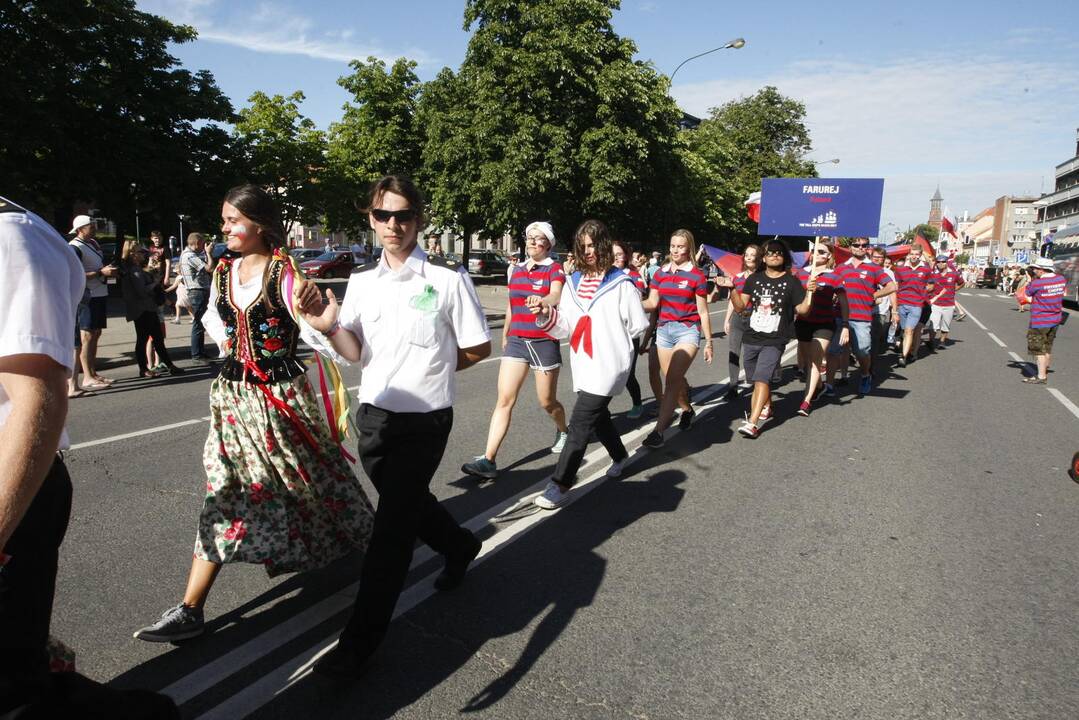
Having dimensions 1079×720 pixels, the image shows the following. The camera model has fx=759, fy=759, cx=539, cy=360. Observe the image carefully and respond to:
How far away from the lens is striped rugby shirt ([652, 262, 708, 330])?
22.1 ft

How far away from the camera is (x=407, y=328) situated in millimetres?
2949

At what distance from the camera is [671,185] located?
30.0m

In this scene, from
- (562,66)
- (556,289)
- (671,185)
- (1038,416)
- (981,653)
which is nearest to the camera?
(981,653)

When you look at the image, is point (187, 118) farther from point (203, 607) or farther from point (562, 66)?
point (203, 607)

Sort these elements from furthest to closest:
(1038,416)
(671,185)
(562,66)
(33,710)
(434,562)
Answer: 1. (671,185)
2. (562,66)
3. (1038,416)
4. (434,562)
5. (33,710)

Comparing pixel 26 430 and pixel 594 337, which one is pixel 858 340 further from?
pixel 26 430

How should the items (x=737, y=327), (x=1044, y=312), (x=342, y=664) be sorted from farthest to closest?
(x=1044, y=312)
(x=737, y=327)
(x=342, y=664)

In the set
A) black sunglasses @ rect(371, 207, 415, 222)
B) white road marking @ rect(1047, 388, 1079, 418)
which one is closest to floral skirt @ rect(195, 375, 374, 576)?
black sunglasses @ rect(371, 207, 415, 222)

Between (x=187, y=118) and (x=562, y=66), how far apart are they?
42.5ft

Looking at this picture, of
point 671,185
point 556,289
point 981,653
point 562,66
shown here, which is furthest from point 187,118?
point 981,653

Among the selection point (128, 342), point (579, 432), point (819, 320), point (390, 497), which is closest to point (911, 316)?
point (819, 320)

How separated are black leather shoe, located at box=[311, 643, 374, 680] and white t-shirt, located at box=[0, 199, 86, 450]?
1.55 m

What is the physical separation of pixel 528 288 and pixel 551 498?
5.81 feet

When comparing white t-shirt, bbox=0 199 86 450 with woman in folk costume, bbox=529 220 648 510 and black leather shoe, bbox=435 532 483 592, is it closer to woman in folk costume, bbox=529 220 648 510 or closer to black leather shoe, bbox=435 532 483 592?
black leather shoe, bbox=435 532 483 592
